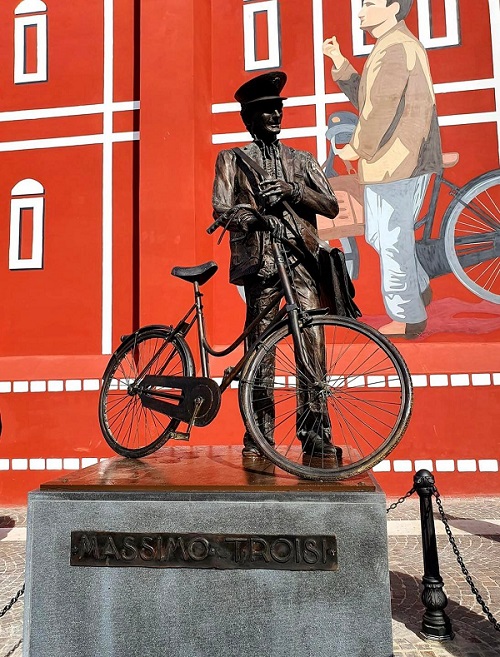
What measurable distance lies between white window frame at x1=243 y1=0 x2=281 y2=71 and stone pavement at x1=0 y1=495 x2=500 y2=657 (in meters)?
5.32

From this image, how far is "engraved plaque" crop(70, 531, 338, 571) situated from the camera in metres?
Answer: 2.36

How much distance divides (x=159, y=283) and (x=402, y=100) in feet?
11.5

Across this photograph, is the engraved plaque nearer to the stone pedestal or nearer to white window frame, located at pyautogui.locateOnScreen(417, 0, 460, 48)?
the stone pedestal

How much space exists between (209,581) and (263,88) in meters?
2.43

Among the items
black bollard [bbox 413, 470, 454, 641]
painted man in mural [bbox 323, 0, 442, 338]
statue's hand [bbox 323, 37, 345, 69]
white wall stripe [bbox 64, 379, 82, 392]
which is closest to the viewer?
black bollard [bbox 413, 470, 454, 641]

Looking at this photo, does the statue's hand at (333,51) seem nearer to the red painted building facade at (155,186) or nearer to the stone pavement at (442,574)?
the red painted building facade at (155,186)

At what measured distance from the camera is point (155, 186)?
22.1 feet

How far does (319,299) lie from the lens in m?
3.21

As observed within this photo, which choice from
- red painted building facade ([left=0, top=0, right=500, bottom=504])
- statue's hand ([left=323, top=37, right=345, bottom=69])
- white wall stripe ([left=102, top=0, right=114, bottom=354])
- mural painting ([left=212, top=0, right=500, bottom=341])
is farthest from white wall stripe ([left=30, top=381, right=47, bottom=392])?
statue's hand ([left=323, top=37, right=345, bottom=69])

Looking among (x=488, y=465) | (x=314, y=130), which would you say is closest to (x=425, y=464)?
(x=488, y=465)

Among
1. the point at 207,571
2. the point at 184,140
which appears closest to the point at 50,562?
the point at 207,571

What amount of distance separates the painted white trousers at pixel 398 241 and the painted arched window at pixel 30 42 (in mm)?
4406

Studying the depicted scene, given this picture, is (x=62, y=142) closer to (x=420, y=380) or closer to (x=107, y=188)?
(x=107, y=188)

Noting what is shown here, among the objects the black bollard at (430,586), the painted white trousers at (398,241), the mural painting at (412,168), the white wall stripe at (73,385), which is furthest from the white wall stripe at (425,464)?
the white wall stripe at (73,385)
